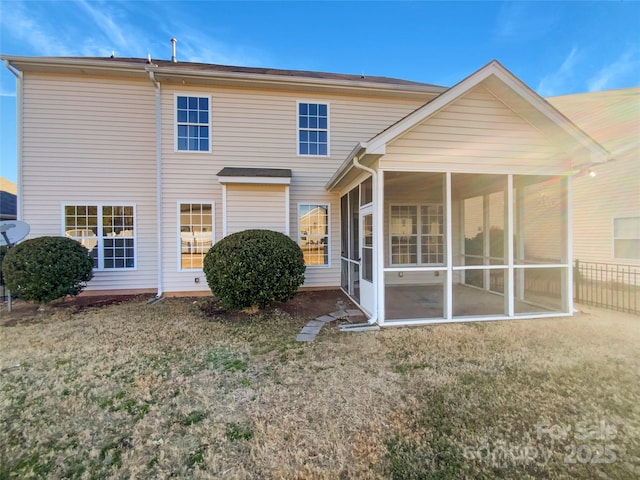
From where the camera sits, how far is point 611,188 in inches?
370

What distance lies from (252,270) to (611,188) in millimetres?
11775

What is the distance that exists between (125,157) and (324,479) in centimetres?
929

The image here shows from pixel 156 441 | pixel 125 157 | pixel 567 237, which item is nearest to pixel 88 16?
pixel 125 157

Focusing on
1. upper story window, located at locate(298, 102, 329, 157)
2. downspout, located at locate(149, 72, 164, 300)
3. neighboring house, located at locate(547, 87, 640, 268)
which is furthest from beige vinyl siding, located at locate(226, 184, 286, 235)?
neighboring house, located at locate(547, 87, 640, 268)

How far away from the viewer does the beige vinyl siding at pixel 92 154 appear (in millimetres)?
7855

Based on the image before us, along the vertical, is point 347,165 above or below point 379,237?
above

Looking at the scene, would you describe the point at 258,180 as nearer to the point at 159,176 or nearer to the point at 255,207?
the point at 255,207

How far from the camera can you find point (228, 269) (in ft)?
A: 18.6

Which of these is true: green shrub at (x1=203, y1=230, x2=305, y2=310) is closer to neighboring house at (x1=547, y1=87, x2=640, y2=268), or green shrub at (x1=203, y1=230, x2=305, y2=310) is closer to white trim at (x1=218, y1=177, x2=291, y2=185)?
white trim at (x1=218, y1=177, x2=291, y2=185)

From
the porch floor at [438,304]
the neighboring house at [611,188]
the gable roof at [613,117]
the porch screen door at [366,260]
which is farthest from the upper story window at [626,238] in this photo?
the porch screen door at [366,260]

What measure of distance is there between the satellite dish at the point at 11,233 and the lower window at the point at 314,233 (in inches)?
267

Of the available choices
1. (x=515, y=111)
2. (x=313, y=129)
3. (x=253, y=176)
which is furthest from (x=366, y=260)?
(x=313, y=129)

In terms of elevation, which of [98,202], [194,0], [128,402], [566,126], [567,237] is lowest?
[128,402]

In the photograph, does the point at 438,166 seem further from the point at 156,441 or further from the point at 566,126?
the point at 156,441
